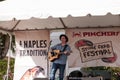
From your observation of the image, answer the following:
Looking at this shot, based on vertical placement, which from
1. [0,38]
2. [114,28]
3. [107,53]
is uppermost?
[0,38]

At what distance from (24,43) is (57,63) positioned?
61.3 inches

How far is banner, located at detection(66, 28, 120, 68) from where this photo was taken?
9.84 metres

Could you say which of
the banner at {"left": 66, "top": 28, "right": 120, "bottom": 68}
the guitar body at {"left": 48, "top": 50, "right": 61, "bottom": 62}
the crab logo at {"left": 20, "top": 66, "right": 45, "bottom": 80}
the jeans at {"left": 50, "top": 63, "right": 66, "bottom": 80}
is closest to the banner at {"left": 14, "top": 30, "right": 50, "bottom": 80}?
the crab logo at {"left": 20, "top": 66, "right": 45, "bottom": 80}

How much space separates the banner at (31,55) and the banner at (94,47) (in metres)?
0.78

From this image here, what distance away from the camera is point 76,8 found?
715cm

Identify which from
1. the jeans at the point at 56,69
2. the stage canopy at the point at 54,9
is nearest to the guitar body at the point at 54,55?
the jeans at the point at 56,69

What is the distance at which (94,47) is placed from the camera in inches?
395

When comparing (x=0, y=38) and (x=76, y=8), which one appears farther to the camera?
(x=0, y=38)

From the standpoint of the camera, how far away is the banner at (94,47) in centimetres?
984

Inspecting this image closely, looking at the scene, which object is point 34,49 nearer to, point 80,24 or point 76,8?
point 80,24

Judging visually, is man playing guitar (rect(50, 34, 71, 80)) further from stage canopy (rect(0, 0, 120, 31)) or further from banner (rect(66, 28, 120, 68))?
stage canopy (rect(0, 0, 120, 31))

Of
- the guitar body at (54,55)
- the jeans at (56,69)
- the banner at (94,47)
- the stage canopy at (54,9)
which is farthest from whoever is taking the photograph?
the banner at (94,47)

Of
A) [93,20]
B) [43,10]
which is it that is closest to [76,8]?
[43,10]

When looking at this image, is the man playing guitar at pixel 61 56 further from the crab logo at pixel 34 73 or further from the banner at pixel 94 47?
the crab logo at pixel 34 73
